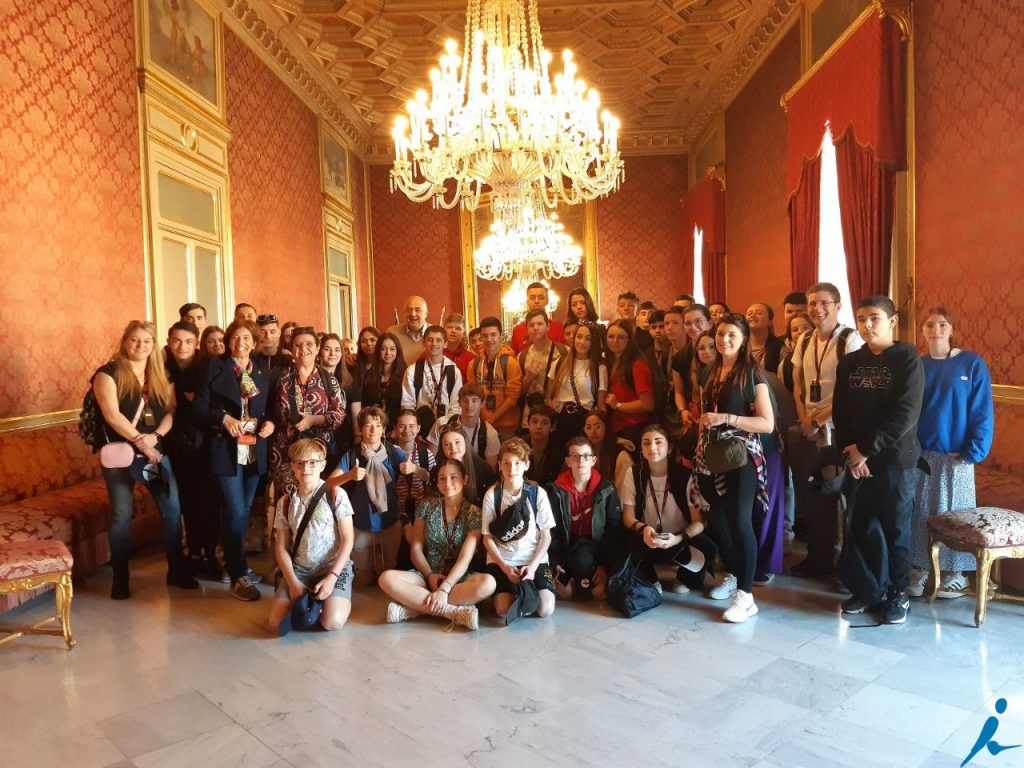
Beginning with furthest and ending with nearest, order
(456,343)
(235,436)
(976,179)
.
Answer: (456,343) → (976,179) → (235,436)

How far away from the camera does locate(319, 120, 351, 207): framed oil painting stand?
9.81 m

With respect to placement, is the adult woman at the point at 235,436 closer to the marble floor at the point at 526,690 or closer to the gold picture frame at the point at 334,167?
the marble floor at the point at 526,690

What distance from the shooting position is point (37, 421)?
177 inches

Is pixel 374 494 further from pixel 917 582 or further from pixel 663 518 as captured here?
pixel 917 582

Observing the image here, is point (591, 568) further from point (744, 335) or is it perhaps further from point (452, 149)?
point (452, 149)

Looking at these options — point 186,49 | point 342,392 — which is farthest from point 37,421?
point 186,49

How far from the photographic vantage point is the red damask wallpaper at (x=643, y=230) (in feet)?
39.8

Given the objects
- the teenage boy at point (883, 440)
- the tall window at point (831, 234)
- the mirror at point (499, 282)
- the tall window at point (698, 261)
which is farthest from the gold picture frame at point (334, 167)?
the teenage boy at point (883, 440)

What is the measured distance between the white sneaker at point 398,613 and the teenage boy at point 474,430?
3.68 ft

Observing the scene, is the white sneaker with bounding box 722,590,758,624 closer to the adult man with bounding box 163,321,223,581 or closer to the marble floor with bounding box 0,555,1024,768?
the marble floor with bounding box 0,555,1024,768

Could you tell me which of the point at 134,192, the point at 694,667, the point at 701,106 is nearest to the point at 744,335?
the point at 694,667

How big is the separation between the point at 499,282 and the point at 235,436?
8.56 meters

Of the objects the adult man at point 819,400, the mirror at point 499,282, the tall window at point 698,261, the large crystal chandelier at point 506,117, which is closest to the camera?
the adult man at point 819,400

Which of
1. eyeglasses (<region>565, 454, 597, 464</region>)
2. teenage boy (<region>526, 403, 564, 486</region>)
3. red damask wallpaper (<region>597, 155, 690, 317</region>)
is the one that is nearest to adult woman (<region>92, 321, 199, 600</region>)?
teenage boy (<region>526, 403, 564, 486</region>)
